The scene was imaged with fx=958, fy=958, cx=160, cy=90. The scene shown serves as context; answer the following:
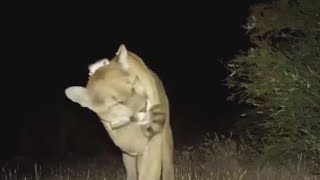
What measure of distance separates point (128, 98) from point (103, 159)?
819 centimetres

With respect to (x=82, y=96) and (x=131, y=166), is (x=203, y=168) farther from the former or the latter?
(x=82, y=96)

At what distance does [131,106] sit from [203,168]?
4153mm

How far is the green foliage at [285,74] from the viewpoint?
11.1 m

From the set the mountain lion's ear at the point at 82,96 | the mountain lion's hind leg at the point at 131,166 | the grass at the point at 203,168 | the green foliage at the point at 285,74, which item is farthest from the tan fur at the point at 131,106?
the green foliage at the point at 285,74

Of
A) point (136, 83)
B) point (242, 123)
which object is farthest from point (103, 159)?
point (136, 83)

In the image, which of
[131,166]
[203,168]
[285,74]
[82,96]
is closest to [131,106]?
[82,96]

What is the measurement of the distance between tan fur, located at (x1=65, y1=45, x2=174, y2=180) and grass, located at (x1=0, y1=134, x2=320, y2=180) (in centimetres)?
167

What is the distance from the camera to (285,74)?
1107 centimetres

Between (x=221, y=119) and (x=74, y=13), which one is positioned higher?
(x=74, y=13)

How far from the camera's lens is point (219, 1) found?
1182 inches

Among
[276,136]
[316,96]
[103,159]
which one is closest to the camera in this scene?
[316,96]

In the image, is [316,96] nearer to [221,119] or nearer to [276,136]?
[276,136]

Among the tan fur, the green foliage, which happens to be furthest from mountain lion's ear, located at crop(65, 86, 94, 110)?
the green foliage

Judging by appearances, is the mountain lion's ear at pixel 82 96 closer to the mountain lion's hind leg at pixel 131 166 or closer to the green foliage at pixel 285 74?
the mountain lion's hind leg at pixel 131 166
